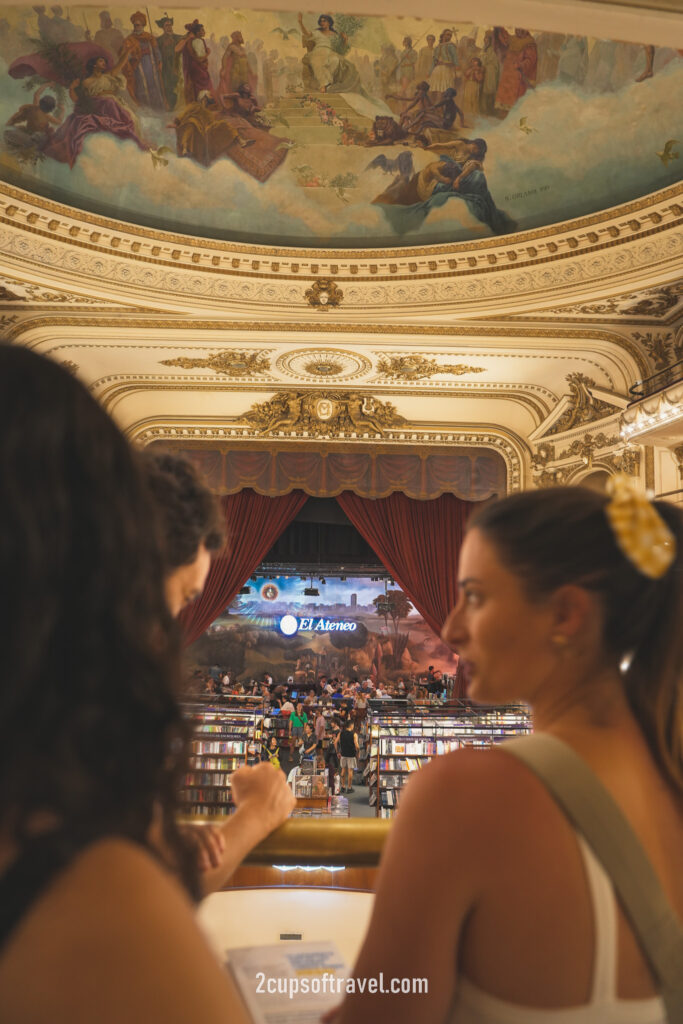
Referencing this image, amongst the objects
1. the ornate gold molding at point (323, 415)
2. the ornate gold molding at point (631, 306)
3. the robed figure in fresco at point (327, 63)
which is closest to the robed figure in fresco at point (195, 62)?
the robed figure in fresco at point (327, 63)

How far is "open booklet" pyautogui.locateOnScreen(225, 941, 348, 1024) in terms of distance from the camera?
94 centimetres

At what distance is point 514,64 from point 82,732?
902cm

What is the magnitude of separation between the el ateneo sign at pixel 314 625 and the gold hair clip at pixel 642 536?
1625cm

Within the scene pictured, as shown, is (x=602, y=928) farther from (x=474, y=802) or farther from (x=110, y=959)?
(x=110, y=959)

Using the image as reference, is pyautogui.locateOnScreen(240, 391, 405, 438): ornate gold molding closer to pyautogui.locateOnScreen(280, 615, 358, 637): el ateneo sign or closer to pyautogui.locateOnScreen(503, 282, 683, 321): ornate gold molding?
pyautogui.locateOnScreen(503, 282, 683, 321): ornate gold molding

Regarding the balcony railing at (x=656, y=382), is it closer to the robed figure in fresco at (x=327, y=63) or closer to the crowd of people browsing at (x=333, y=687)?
the robed figure in fresco at (x=327, y=63)

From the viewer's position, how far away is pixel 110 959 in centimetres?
46

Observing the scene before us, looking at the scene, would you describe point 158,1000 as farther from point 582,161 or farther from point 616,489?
point 582,161

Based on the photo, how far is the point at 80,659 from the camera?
0.55 m

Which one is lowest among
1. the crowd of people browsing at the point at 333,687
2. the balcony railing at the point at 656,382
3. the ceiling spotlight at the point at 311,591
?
the crowd of people browsing at the point at 333,687

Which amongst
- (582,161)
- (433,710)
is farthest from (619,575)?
(433,710)

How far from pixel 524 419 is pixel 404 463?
2.14 metres

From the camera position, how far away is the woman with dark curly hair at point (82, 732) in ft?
1.51
